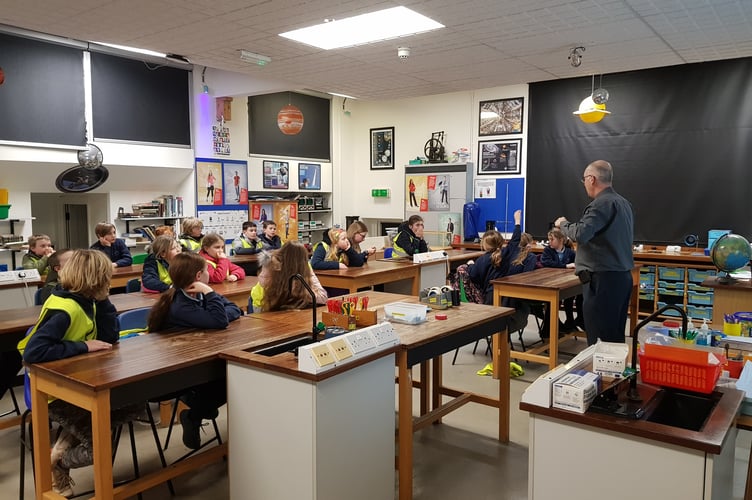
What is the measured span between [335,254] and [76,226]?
487 cm

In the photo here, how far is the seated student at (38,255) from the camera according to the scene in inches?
224

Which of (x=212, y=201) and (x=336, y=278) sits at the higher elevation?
(x=212, y=201)

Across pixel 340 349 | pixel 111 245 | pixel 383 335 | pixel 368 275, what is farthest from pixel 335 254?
pixel 340 349

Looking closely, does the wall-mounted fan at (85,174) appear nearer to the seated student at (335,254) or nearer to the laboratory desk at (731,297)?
the seated student at (335,254)

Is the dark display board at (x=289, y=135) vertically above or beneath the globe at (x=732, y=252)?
above

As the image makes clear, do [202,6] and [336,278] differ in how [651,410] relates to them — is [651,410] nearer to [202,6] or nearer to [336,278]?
[202,6]

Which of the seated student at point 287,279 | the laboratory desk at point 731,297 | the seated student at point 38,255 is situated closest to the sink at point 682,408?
the seated student at point 287,279

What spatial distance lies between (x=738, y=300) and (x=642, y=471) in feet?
10.7

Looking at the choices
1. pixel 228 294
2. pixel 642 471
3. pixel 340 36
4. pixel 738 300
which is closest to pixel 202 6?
pixel 340 36

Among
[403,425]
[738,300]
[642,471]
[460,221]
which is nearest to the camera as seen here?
[642,471]

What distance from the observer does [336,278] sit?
5539 mm

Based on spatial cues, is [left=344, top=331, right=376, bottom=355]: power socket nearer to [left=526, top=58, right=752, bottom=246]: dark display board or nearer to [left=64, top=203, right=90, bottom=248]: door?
[left=526, top=58, right=752, bottom=246]: dark display board

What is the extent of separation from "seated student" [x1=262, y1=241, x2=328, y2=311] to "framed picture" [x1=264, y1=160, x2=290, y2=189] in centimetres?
651

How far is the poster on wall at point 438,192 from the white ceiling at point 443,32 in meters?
3.93
